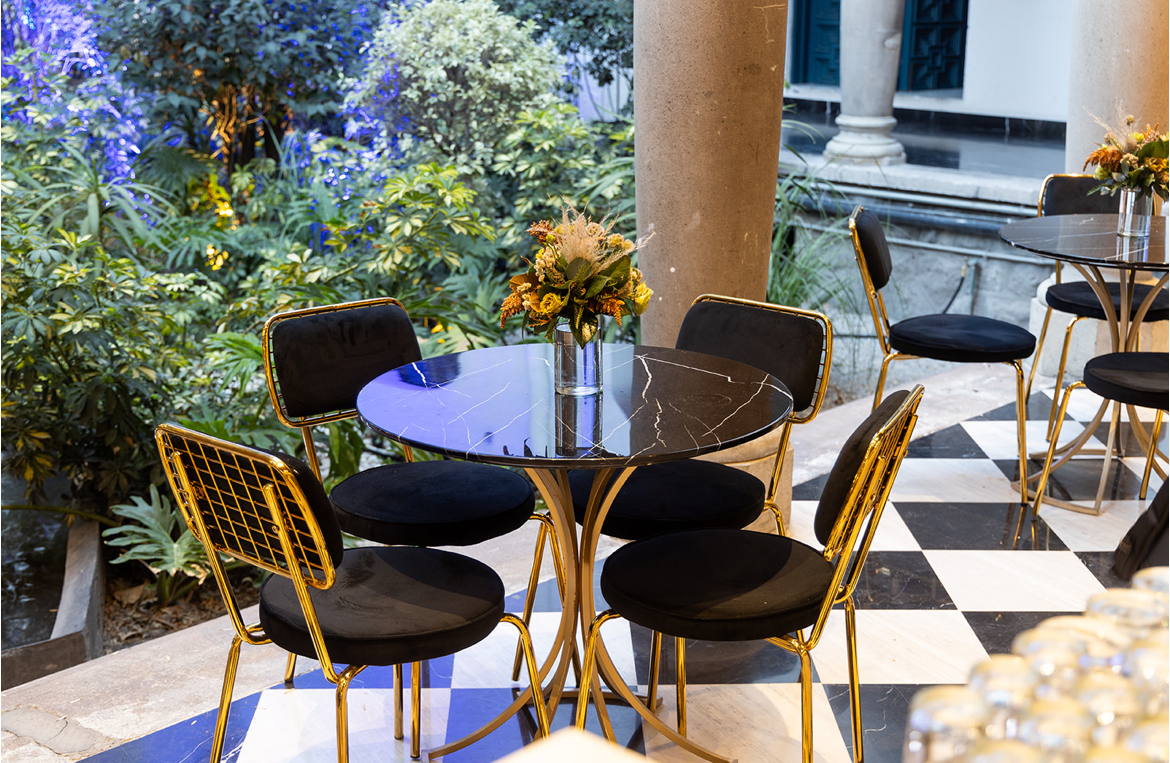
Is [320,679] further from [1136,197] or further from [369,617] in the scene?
[1136,197]

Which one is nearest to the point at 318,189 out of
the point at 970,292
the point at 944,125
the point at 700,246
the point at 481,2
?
the point at 481,2

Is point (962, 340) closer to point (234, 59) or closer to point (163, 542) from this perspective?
point (163, 542)

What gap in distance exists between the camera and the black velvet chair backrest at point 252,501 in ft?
5.46

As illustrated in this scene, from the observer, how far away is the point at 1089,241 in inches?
137

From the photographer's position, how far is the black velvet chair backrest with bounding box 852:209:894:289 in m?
3.46

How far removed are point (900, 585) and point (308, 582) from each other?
6.09 feet

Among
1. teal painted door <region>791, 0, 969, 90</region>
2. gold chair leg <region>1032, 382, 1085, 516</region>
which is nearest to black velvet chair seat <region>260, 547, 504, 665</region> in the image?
gold chair leg <region>1032, 382, 1085, 516</region>

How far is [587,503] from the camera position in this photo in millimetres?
2148

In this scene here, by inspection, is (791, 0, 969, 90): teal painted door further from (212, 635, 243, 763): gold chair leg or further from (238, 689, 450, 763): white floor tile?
(212, 635, 243, 763): gold chair leg

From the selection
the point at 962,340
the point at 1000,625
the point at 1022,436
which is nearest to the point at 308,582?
the point at 1000,625

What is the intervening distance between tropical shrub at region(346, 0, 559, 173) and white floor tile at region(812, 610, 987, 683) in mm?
3584

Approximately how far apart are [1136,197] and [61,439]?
382cm

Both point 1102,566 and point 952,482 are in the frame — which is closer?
point 1102,566

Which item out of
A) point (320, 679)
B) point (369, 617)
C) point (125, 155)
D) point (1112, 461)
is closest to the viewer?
point (369, 617)
